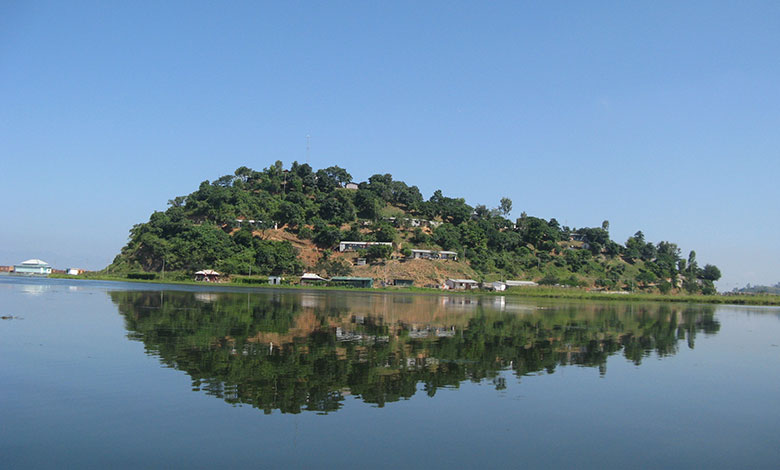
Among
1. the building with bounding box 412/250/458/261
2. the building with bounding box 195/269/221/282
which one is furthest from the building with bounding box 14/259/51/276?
the building with bounding box 412/250/458/261

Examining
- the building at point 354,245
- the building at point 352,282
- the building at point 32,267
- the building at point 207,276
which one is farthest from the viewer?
the building at point 32,267

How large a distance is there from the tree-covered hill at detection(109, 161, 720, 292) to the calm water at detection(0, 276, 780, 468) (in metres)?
99.9

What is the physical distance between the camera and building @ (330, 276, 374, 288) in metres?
122

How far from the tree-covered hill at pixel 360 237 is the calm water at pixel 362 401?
9985cm

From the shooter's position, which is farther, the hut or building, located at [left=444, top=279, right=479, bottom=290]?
building, located at [left=444, top=279, right=479, bottom=290]

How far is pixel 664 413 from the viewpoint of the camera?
1609 centimetres

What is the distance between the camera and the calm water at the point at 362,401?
37.2 feet

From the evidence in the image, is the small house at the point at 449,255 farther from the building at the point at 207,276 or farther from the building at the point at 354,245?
the building at the point at 207,276

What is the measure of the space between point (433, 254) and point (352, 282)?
24160mm

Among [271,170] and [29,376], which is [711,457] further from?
[271,170]

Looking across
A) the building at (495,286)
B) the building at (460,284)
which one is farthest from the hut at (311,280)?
the building at (495,286)

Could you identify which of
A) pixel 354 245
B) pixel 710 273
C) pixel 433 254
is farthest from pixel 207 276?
pixel 710 273

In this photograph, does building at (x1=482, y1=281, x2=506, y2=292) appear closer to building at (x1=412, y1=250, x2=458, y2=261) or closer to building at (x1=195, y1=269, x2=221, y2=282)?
building at (x1=412, y1=250, x2=458, y2=261)

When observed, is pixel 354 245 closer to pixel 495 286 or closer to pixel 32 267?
pixel 495 286
